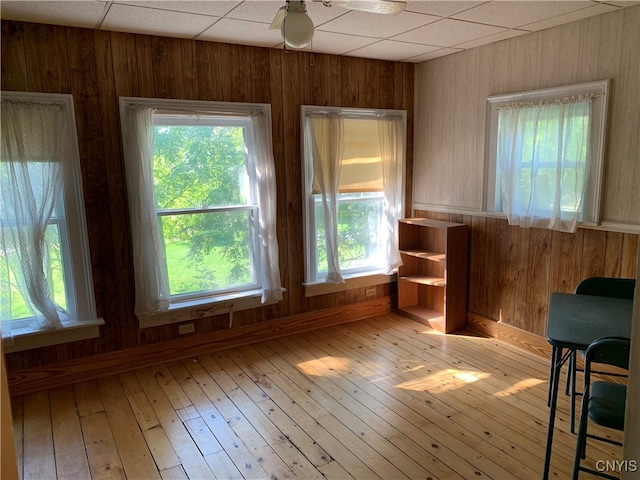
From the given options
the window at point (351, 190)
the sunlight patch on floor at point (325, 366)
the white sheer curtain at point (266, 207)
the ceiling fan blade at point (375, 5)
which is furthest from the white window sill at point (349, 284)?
the ceiling fan blade at point (375, 5)

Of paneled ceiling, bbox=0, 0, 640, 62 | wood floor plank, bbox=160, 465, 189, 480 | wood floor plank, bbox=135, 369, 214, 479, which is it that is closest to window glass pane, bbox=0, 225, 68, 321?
wood floor plank, bbox=135, 369, 214, 479

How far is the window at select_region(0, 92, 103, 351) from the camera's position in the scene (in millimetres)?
2941

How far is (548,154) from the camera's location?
339cm

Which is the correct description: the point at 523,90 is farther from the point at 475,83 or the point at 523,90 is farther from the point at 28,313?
the point at 28,313

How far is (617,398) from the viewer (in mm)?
2008

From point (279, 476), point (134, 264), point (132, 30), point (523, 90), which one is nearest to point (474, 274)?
point (523, 90)

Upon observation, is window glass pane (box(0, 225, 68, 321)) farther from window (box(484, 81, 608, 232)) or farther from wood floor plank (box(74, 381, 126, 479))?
window (box(484, 81, 608, 232))

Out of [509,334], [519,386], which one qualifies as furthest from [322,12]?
[509,334]

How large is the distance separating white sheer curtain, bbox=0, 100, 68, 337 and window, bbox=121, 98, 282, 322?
18.4 inches

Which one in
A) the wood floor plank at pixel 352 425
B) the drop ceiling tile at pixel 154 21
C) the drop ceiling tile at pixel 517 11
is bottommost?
the wood floor plank at pixel 352 425

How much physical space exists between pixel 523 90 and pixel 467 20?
82 cm

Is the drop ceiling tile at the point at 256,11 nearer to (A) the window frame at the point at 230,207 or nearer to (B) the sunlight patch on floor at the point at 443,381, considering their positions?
(A) the window frame at the point at 230,207

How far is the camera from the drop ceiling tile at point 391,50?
146 inches

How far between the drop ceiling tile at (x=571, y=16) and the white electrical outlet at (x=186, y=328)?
133 inches
